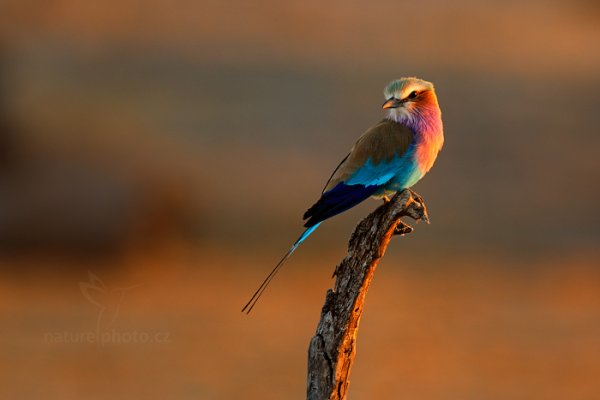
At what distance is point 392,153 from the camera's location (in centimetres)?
473

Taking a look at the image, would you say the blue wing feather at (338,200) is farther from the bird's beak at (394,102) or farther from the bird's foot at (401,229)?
the bird's beak at (394,102)

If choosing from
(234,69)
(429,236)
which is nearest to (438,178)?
(429,236)

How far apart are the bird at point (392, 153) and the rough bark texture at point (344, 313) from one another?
226 millimetres

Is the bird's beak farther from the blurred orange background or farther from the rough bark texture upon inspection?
the blurred orange background

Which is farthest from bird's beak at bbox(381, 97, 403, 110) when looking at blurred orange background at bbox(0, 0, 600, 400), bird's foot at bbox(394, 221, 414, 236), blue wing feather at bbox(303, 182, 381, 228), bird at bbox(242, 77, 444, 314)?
blurred orange background at bbox(0, 0, 600, 400)

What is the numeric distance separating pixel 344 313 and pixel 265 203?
8.86m

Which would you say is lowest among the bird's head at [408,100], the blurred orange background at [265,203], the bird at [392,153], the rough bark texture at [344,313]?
the rough bark texture at [344,313]

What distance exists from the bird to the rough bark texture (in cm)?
23

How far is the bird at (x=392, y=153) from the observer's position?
4.62 meters

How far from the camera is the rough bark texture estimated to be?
429cm

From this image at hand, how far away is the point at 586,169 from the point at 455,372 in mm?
4882

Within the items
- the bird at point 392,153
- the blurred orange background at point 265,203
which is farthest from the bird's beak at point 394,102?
the blurred orange background at point 265,203

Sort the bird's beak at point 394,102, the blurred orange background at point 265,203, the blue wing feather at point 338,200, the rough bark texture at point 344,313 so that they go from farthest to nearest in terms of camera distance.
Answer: the blurred orange background at point 265,203 < the bird's beak at point 394,102 < the blue wing feather at point 338,200 < the rough bark texture at point 344,313

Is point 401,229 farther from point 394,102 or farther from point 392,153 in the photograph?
point 394,102
